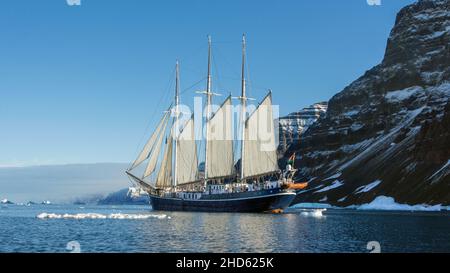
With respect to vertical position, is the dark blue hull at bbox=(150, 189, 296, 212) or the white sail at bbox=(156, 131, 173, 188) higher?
the white sail at bbox=(156, 131, 173, 188)

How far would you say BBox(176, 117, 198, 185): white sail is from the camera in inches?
5768

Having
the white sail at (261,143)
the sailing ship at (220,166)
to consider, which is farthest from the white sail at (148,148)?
the white sail at (261,143)

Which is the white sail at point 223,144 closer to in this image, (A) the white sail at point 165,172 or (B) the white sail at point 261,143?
(B) the white sail at point 261,143

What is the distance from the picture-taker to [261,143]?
440 ft

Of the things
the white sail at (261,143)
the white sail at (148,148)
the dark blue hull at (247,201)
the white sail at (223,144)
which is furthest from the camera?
the white sail at (148,148)

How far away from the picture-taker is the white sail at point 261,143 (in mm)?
132625

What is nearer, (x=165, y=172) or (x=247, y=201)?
(x=247, y=201)

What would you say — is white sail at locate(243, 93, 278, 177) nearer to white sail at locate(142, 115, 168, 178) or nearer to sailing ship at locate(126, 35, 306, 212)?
sailing ship at locate(126, 35, 306, 212)

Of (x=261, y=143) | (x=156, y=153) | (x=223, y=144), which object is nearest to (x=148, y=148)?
(x=156, y=153)

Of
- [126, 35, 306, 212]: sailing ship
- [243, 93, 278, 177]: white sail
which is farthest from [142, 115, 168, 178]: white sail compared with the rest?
[243, 93, 278, 177]: white sail

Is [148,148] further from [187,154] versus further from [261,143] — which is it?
[261,143]

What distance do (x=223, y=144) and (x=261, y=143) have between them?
10576 mm
